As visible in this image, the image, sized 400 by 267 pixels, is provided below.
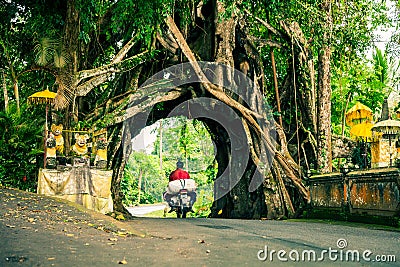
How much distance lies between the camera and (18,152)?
12250 mm

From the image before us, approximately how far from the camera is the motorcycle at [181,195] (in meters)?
14.0

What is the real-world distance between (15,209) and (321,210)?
6587 millimetres

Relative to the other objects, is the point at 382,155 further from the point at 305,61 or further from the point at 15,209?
the point at 15,209

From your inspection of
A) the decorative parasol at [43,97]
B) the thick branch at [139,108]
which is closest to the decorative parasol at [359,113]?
the thick branch at [139,108]

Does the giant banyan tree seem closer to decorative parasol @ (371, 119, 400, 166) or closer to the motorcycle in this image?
the motorcycle

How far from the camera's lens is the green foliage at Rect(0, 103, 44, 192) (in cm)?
1203

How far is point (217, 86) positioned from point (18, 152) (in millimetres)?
4986

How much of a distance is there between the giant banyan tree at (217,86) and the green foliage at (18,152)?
860mm

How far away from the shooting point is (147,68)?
49.1 feet

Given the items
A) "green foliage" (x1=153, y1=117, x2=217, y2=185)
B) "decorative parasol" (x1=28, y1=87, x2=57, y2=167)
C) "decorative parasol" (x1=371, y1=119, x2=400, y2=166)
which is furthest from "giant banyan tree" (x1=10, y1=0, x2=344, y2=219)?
"green foliage" (x1=153, y1=117, x2=217, y2=185)

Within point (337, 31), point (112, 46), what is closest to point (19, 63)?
point (112, 46)

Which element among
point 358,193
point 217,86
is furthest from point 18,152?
point 358,193

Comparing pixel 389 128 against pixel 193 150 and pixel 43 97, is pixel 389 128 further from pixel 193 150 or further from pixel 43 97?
pixel 193 150

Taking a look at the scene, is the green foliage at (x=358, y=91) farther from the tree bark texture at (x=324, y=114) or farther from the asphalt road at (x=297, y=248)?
the asphalt road at (x=297, y=248)
